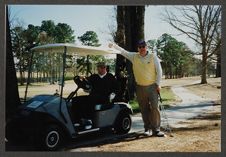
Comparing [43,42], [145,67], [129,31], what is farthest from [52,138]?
[129,31]

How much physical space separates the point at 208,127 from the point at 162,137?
0.87 m

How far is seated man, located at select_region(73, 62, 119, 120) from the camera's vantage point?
6797 millimetres

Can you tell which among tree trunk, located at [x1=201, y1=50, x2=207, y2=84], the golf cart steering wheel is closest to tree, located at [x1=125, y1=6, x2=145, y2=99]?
the golf cart steering wheel

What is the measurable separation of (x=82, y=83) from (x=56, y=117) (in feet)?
3.03

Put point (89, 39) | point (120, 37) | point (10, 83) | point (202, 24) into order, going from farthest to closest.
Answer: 1. point (120, 37)
2. point (202, 24)
3. point (89, 39)
4. point (10, 83)

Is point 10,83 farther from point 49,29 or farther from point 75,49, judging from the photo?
point 75,49

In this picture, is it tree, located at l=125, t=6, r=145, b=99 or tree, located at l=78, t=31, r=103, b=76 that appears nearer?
tree, located at l=78, t=31, r=103, b=76

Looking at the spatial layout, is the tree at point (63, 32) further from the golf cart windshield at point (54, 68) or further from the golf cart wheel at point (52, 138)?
the golf cart wheel at point (52, 138)

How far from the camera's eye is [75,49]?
673cm

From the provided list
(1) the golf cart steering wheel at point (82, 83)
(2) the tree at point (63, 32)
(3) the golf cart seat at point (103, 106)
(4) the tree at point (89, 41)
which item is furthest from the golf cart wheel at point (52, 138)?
(2) the tree at point (63, 32)

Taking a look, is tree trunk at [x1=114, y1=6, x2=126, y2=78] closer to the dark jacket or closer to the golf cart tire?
the dark jacket

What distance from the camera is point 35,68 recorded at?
6926mm

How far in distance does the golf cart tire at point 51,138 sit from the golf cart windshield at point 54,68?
22.3 inches

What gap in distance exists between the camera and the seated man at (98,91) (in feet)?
22.3
